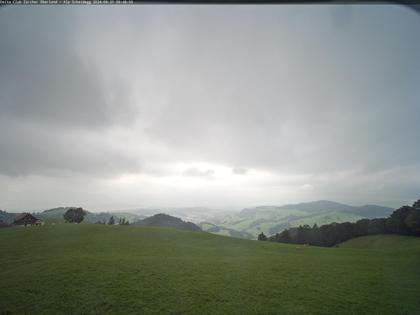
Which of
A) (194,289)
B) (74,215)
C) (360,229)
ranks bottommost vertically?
(360,229)

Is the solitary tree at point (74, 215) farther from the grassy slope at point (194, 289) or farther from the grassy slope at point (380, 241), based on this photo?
the grassy slope at point (380, 241)

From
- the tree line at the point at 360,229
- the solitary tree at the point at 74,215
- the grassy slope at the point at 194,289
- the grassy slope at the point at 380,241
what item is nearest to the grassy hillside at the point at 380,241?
the grassy slope at the point at 380,241

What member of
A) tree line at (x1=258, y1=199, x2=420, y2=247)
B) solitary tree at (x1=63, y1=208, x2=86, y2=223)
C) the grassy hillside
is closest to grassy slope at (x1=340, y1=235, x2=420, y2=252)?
the grassy hillside

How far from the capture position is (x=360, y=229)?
5422 centimetres

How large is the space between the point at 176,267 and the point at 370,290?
477 inches

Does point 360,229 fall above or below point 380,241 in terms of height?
above

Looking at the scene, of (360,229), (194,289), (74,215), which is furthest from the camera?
(74,215)

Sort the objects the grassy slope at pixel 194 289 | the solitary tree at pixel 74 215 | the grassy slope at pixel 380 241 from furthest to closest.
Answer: the solitary tree at pixel 74 215 → the grassy slope at pixel 380 241 → the grassy slope at pixel 194 289

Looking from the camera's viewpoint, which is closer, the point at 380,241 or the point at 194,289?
the point at 194,289

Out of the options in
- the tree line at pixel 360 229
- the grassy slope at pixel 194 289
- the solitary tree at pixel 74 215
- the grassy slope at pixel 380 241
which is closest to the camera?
the grassy slope at pixel 194 289

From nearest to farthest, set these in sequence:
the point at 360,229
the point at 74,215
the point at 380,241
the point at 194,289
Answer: the point at 194,289 → the point at 380,241 → the point at 360,229 → the point at 74,215

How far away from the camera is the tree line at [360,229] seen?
4412cm

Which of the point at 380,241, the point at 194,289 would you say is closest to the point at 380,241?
the point at 380,241

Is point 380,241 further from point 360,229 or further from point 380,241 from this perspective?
point 360,229
